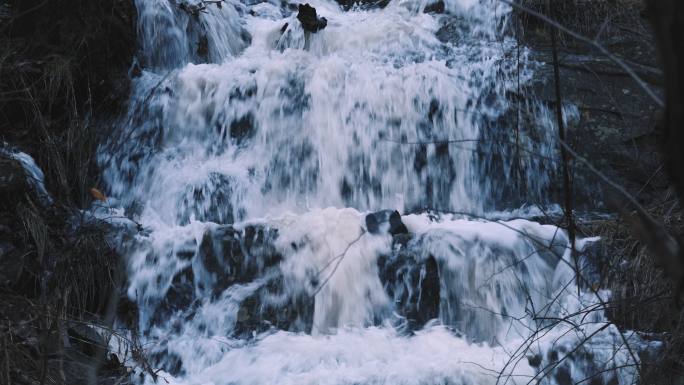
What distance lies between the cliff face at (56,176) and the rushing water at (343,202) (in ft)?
0.85

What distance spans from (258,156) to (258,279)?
1.62 m

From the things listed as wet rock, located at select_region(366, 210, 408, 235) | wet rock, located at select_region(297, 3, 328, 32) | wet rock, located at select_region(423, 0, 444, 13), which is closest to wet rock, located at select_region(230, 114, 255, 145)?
wet rock, located at select_region(297, 3, 328, 32)

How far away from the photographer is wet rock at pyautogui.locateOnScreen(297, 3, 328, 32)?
6770 millimetres

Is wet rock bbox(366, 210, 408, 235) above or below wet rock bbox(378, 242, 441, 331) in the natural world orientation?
above

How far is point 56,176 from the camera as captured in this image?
16.5 ft

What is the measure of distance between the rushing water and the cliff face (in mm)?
259

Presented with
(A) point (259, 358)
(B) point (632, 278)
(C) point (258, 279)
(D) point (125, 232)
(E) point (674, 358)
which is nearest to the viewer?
(E) point (674, 358)

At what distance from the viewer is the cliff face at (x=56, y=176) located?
10.1 ft

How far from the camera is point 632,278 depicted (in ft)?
11.3

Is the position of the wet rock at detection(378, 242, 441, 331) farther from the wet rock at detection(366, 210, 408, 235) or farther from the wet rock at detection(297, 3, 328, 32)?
the wet rock at detection(297, 3, 328, 32)

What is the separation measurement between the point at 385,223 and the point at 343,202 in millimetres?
1061

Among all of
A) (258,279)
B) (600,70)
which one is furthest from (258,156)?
(600,70)

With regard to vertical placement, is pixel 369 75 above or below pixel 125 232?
above

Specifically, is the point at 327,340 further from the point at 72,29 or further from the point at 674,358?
the point at 72,29
